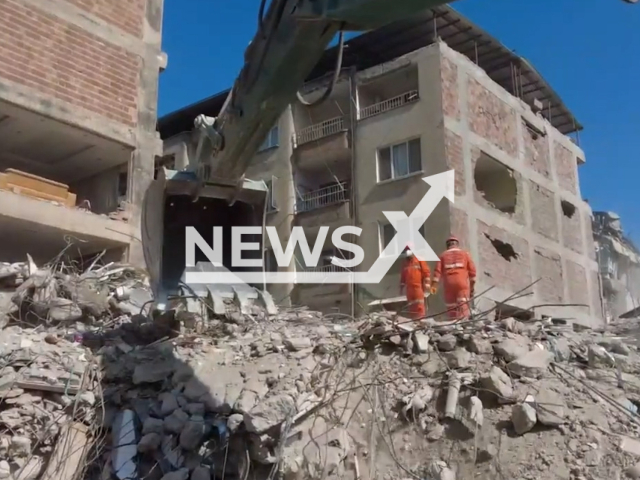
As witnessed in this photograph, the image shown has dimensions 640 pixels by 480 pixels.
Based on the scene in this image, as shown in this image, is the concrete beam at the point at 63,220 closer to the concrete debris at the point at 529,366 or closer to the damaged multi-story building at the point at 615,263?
the concrete debris at the point at 529,366

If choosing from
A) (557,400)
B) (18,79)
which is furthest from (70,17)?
(557,400)

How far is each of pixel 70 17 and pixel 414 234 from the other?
993 centimetres

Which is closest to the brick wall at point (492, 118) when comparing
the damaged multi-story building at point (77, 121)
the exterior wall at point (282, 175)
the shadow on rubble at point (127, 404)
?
the exterior wall at point (282, 175)

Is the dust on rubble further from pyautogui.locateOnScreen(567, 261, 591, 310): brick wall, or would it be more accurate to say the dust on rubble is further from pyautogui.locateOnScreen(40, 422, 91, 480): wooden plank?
pyautogui.locateOnScreen(567, 261, 591, 310): brick wall

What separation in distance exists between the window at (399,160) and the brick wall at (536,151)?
206 inches

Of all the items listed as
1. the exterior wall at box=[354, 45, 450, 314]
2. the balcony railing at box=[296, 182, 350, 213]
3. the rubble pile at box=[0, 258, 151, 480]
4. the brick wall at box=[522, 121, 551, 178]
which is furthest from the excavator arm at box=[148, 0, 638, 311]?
the brick wall at box=[522, 121, 551, 178]

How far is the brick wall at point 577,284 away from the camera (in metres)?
22.7

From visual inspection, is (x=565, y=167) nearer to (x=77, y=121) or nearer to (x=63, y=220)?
(x=77, y=121)

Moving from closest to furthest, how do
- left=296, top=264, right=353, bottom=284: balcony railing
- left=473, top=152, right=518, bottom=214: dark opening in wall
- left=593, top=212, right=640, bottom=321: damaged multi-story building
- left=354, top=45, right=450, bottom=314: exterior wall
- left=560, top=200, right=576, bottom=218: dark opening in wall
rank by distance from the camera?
left=354, top=45, right=450, bottom=314: exterior wall < left=296, top=264, right=353, bottom=284: balcony railing < left=473, top=152, right=518, bottom=214: dark opening in wall < left=560, top=200, right=576, bottom=218: dark opening in wall < left=593, top=212, right=640, bottom=321: damaged multi-story building

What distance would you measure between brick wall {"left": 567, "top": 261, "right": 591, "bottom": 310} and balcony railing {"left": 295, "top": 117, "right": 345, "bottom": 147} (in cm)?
952

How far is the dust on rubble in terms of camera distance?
14.6ft

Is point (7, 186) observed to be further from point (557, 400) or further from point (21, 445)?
point (557, 400)

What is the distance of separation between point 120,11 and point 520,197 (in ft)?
44.0

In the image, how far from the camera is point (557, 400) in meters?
4.84
